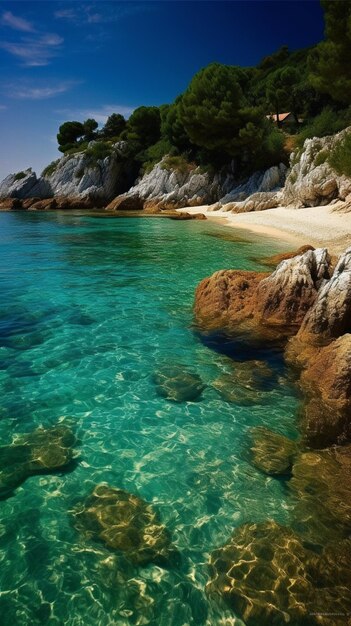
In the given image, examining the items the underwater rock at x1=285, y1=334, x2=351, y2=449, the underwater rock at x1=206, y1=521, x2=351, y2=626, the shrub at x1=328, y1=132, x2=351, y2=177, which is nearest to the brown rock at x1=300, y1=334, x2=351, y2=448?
the underwater rock at x1=285, y1=334, x2=351, y2=449

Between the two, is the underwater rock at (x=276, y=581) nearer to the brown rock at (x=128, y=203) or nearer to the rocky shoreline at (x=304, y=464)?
the rocky shoreline at (x=304, y=464)

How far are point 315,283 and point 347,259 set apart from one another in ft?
5.52

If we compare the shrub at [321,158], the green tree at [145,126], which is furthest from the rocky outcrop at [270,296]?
the green tree at [145,126]

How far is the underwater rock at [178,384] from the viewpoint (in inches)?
313

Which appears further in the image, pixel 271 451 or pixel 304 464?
pixel 271 451

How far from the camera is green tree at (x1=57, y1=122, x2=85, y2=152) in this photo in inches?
3949

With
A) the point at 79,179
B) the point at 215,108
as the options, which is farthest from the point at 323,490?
the point at 79,179

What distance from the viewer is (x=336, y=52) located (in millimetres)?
39688

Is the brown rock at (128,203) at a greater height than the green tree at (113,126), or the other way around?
the green tree at (113,126)

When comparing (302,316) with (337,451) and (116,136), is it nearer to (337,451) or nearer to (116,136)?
(337,451)

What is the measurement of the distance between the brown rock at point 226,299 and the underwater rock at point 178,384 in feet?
10.0

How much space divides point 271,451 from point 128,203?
6250 cm

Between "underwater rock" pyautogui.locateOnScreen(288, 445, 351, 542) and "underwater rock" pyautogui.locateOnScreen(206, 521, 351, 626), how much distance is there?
39 cm

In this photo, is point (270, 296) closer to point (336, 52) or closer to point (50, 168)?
point (336, 52)
